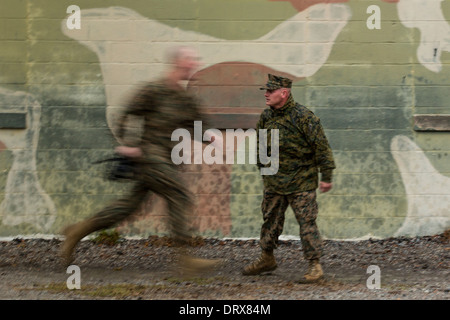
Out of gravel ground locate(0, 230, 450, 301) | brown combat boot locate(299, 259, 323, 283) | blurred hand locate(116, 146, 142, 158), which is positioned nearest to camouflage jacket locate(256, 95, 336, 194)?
brown combat boot locate(299, 259, 323, 283)

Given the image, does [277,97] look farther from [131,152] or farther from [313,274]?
[313,274]

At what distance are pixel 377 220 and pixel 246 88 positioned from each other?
2.06 metres

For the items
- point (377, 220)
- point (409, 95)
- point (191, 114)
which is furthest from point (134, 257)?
point (409, 95)

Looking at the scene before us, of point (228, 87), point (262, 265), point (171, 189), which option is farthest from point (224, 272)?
point (228, 87)

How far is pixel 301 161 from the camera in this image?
6496 mm

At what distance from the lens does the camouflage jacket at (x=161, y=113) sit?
6.22 metres

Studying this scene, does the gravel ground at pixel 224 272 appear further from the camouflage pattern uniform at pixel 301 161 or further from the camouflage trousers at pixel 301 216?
the camouflage pattern uniform at pixel 301 161

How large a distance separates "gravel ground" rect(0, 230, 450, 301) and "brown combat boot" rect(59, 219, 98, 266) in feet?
0.95

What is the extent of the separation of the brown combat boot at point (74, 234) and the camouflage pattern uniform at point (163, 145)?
317mm

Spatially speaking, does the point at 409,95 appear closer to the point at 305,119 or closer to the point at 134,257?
the point at 305,119

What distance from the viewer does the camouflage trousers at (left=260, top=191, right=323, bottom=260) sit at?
6441mm

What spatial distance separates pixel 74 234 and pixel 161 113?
1324mm

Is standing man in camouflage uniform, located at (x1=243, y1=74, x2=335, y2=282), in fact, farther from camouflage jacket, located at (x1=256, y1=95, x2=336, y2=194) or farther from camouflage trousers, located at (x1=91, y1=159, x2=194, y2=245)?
camouflage trousers, located at (x1=91, y1=159, x2=194, y2=245)

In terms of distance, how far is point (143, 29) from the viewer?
8.22 meters
